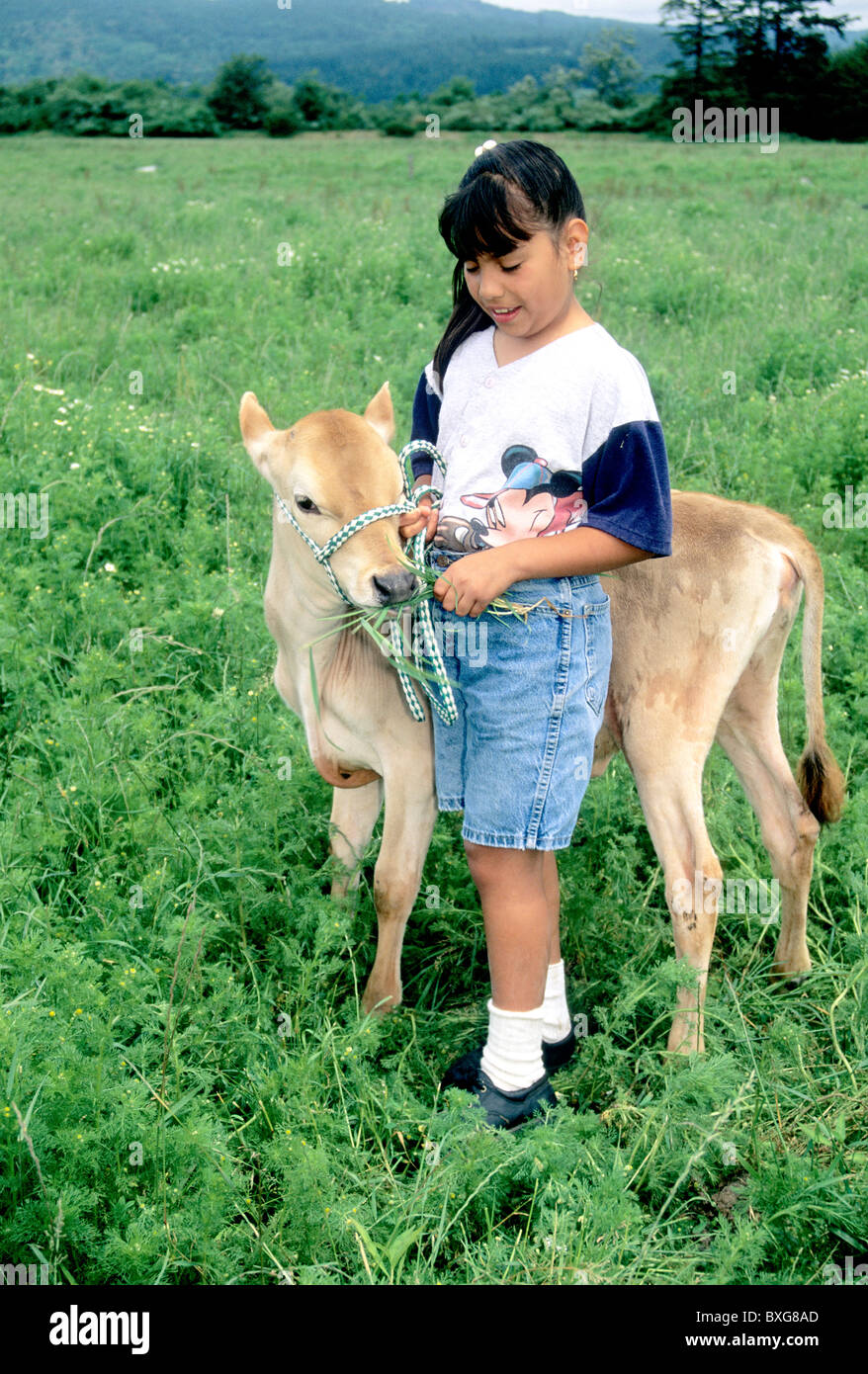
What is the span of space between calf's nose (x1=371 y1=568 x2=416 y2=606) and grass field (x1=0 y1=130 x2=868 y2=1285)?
110 centimetres

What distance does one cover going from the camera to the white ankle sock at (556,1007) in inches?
130

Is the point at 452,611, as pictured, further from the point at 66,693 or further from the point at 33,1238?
the point at 66,693

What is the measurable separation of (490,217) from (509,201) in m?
0.06

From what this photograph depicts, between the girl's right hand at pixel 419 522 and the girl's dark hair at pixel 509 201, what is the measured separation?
2.00 feet

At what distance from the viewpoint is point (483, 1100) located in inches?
117

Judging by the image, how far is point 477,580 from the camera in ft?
8.59

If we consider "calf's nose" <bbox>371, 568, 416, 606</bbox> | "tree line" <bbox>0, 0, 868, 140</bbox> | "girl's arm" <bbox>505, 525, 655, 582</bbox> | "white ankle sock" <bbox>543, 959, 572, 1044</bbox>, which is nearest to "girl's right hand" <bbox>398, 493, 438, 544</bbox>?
"calf's nose" <bbox>371, 568, 416, 606</bbox>

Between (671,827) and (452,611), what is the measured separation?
3.16ft

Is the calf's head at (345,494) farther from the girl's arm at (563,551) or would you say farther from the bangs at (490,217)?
the bangs at (490,217)

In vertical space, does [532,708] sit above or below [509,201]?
below

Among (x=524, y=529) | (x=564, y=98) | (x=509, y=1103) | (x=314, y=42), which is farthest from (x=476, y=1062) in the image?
(x=314, y=42)

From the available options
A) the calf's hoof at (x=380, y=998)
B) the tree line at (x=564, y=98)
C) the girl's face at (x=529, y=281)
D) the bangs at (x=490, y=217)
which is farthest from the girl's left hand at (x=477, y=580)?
the tree line at (x=564, y=98)

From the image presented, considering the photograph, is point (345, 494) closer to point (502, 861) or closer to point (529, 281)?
point (529, 281)

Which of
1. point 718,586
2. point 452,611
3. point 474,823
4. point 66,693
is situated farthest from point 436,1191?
point 66,693
